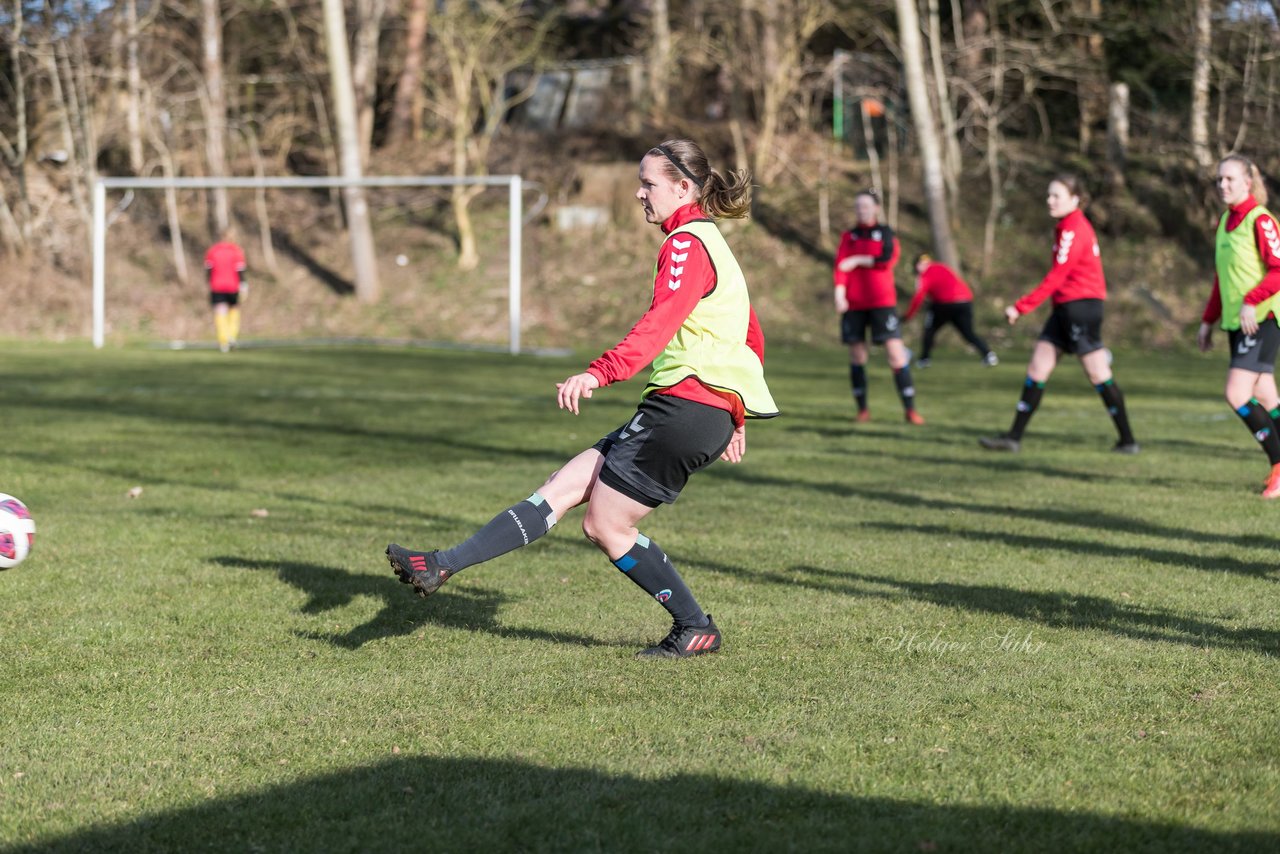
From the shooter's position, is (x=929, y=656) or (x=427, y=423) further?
→ (x=427, y=423)

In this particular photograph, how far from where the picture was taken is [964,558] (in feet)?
22.2

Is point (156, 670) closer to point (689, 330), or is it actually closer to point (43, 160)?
point (689, 330)

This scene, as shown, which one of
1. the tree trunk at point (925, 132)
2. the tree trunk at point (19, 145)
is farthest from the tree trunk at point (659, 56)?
the tree trunk at point (19, 145)

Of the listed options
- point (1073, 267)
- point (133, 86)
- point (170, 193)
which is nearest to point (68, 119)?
point (133, 86)

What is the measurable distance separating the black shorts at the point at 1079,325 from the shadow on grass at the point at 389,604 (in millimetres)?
6031

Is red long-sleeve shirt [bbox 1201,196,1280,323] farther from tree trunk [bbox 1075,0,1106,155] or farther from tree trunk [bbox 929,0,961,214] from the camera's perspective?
tree trunk [bbox 1075,0,1106,155]

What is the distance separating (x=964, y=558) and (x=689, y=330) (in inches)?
108

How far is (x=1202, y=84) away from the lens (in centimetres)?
2808

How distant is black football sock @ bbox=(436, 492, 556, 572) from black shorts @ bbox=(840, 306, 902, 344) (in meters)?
8.43

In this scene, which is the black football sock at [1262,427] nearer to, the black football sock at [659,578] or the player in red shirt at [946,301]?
the black football sock at [659,578]

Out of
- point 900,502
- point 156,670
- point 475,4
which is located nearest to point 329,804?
point 156,670

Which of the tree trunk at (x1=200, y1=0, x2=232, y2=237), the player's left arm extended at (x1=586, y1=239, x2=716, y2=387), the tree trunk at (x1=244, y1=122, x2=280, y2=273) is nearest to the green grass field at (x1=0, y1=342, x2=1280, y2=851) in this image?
the player's left arm extended at (x1=586, y1=239, x2=716, y2=387)

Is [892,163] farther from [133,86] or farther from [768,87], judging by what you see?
[133,86]

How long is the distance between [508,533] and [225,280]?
772 inches
